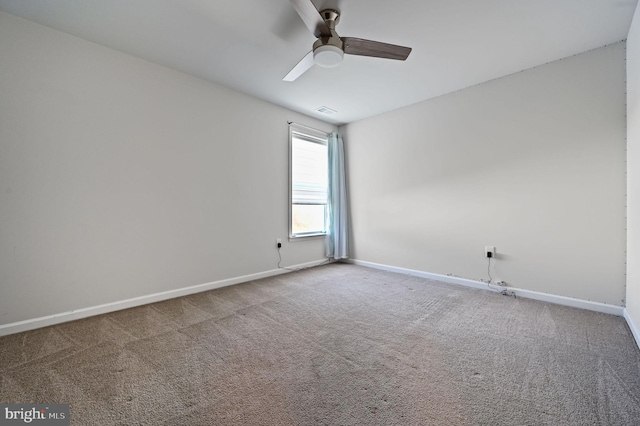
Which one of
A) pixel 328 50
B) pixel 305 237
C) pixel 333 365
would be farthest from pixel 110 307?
pixel 328 50

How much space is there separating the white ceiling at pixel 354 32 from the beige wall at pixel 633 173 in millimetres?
285

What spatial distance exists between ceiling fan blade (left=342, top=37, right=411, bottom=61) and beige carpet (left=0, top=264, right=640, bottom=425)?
228cm

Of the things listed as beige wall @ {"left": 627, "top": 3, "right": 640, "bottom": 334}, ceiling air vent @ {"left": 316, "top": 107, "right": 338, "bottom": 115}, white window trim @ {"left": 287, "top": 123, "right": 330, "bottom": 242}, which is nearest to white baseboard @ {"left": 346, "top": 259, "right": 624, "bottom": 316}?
beige wall @ {"left": 627, "top": 3, "right": 640, "bottom": 334}

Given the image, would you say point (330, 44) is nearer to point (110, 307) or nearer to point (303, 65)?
point (303, 65)

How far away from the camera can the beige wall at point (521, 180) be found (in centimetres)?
241

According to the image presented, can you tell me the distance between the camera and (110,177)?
2.43m

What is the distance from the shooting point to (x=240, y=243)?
11.1ft

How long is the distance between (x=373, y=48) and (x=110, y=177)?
269 cm

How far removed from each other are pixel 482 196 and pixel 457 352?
2.12 m

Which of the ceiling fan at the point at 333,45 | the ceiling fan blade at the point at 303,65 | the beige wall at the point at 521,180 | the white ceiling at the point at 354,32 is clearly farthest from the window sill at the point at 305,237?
the ceiling fan at the point at 333,45

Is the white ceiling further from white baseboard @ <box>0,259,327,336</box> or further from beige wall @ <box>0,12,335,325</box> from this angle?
white baseboard @ <box>0,259,327,336</box>

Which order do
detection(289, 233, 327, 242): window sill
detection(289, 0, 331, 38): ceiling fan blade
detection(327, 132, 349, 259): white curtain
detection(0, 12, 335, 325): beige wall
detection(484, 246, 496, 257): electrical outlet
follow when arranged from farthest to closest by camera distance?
1. detection(327, 132, 349, 259): white curtain
2. detection(289, 233, 327, 242): window sill
3. detection(484, 246, 496, 257): electrical outlet
4. detection(0, 12, 335, 325): beige wall
5. detection(289, 0, 331, 38): ceiling fan blade

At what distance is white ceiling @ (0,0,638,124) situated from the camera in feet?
6.31

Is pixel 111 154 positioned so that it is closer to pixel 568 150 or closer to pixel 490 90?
pixel 490 90
